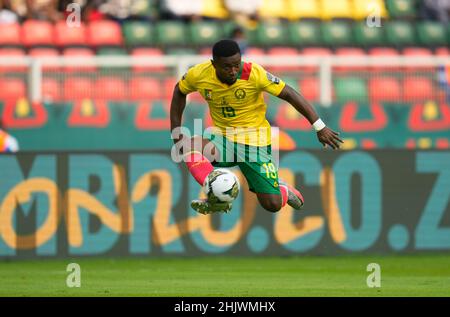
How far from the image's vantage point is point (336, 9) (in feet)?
80.5

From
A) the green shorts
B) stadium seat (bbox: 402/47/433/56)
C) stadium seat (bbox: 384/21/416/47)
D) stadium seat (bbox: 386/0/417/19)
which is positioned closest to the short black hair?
the green shorts

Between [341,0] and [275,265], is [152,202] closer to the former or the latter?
[275,265]

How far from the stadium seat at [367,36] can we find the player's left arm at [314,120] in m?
9.81

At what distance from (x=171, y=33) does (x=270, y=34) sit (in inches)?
71.2

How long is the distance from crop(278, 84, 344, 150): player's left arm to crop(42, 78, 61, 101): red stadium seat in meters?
7.21

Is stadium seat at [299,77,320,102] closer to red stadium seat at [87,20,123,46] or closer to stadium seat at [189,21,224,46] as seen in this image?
stadium seat at [189,21,224,46]

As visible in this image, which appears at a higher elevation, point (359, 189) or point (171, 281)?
point (359, 189)

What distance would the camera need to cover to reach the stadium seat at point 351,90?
2045 cm

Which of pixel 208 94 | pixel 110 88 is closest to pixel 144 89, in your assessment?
pixel 110 88

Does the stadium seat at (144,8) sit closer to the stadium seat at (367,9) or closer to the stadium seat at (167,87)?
the stadium seat at (167,87)

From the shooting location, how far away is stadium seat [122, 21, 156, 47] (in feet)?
72.4
